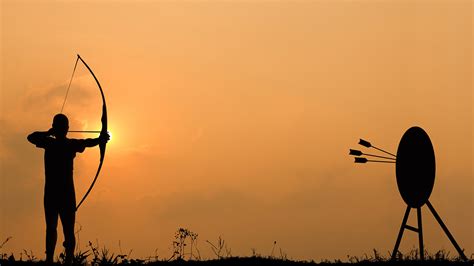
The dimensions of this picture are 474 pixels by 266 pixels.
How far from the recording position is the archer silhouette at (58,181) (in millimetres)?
12414

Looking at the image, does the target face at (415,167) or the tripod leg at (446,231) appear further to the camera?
the target face at (415,167)

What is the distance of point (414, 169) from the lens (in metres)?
15.5

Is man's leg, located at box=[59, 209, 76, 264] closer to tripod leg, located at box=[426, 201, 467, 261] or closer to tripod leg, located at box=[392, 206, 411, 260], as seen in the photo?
tripod leg, located at box=[392, 206, 411, 260]

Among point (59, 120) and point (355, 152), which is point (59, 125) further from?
point (355, 152)

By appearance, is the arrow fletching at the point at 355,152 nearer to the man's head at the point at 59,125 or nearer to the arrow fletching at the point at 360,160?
the arrow fletching at the point at 360,160

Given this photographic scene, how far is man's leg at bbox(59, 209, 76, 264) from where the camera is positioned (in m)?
12.5

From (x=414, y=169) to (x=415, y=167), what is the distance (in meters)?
0.05

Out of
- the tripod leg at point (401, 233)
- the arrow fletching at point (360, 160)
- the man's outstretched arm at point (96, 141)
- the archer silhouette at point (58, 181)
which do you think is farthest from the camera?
the arrow fletching at point (360, 160)

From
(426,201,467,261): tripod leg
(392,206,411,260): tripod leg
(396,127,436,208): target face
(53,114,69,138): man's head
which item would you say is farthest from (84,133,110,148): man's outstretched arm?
(426,201,467,261): tripod leg

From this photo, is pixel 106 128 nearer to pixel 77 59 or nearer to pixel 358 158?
pixel 77 59

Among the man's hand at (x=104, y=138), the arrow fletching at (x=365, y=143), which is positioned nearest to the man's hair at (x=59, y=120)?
the man's hand at (x=104, y=138)

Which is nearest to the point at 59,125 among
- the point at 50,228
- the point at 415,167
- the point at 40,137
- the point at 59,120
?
the point at 59,120

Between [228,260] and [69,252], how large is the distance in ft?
8.66

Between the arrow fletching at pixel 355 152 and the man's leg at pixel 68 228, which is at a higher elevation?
the arrow fletching at pixel 355 152
